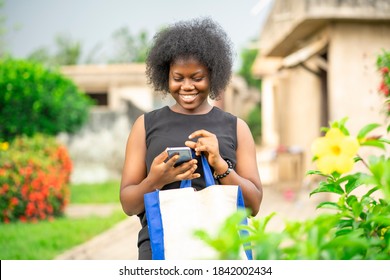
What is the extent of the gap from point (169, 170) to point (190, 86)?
0.36 metres

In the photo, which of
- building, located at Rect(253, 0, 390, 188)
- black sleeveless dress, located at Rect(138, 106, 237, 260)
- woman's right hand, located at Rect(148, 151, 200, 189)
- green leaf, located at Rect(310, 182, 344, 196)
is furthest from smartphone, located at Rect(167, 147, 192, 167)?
building, located at Rect(253, 0, 390, 188)

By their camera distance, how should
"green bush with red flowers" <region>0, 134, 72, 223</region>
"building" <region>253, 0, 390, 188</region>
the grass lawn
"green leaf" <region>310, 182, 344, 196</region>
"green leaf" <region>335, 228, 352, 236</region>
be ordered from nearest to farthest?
"green leaf" <region>335, 228, 352, 236</region>
"green leaf" <region>310, 182, 344, 196</region>
the grass lawn
"green bush with red flowers" <region>0, 134, 72, 223</region>
"building" <region>253, 0, 390, 188</region>

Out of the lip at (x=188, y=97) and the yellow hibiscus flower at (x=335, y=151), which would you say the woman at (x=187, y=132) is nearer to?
the lip at (x=188, y=97)

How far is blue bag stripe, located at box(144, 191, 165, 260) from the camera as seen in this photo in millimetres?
2238

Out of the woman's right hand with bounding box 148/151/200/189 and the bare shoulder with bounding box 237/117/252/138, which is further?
the bare shoulder with bounding box 237/117/252/138

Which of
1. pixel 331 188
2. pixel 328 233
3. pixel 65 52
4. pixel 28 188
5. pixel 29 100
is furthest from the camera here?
pixel 65 52

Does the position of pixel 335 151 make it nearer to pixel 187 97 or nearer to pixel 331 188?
pixel 331 188

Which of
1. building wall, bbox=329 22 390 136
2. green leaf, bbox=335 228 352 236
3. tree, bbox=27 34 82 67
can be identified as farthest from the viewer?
tree, bbox=27 34 82 67

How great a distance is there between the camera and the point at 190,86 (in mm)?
2473

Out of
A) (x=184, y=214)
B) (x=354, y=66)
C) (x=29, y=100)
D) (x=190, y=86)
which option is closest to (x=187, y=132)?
(x=190, y=86)

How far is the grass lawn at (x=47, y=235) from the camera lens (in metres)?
6.58

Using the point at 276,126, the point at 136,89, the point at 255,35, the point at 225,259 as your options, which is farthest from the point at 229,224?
the point at 255,35

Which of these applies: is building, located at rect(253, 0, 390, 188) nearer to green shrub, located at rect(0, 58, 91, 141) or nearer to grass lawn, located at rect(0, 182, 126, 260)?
grass lawn, located at rect(0, 182, 126, 260)

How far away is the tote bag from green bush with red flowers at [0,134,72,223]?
672cm
